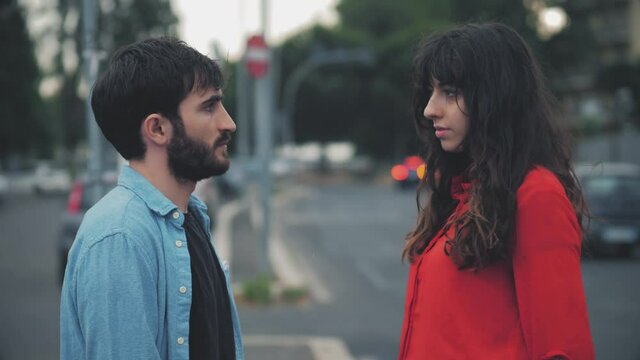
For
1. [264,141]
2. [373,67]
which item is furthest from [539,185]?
[373,67]

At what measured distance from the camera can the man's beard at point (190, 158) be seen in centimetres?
211

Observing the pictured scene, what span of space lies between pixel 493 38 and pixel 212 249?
3.37 feet

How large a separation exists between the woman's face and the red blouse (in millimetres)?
153

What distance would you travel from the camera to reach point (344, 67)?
52.2 m

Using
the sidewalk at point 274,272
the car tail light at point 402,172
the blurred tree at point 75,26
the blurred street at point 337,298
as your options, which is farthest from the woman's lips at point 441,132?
the car tail light at point 402,172

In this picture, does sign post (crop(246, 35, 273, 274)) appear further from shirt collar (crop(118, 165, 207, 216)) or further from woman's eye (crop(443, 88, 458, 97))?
shirt collar (crop(118, 165, 207, 216))

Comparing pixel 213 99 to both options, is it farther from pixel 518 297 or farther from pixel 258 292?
pixel 258 292

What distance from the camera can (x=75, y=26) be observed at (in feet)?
112

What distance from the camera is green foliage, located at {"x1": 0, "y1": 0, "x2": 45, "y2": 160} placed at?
3344 centimetres

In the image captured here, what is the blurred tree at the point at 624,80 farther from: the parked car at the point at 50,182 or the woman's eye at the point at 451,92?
the woman's eye at the point at 451,92

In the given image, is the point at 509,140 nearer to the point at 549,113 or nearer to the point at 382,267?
the point at 549,113

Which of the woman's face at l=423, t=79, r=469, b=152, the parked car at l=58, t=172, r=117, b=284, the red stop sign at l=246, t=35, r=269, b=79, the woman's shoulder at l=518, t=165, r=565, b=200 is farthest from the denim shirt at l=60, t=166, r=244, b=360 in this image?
the parked car at l=58, t=172, r=117, b=284

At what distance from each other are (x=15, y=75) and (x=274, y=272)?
31.2 metres

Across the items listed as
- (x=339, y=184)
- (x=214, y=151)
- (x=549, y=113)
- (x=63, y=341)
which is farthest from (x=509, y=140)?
(x=339, y=184)
